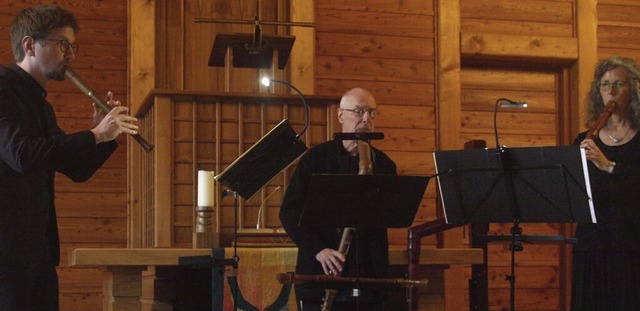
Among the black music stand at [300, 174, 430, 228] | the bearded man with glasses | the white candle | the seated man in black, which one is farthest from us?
the white candle

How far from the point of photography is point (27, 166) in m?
2.83

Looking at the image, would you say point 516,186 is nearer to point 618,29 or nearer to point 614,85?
point 614,85

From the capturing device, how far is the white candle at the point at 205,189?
15.3ft

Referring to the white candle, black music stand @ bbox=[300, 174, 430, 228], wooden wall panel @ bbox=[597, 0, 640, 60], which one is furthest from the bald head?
wooden wall panel @ bbox=[597, 0, 640, 60]

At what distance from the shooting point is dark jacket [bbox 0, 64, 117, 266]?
2.82 meters

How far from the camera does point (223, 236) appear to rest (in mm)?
4840

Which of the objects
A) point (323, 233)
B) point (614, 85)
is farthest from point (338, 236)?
point (614, 85)

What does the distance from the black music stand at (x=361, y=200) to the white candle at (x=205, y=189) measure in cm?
108

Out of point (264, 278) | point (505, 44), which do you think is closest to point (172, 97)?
point (264, 278)

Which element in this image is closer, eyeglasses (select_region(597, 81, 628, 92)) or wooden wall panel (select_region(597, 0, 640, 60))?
eyeglasses (select_region(597, 81, 628, 92))

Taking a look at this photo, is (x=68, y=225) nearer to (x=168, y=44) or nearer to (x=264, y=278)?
(x=168, y=44)

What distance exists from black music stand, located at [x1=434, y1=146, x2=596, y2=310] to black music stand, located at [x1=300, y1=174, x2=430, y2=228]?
13.5 inches

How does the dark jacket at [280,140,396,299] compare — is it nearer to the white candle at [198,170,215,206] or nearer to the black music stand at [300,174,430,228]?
the black music stand at [300,174,430,228]

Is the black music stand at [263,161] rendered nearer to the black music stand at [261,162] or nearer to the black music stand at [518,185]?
the black music stand at [261,162]
